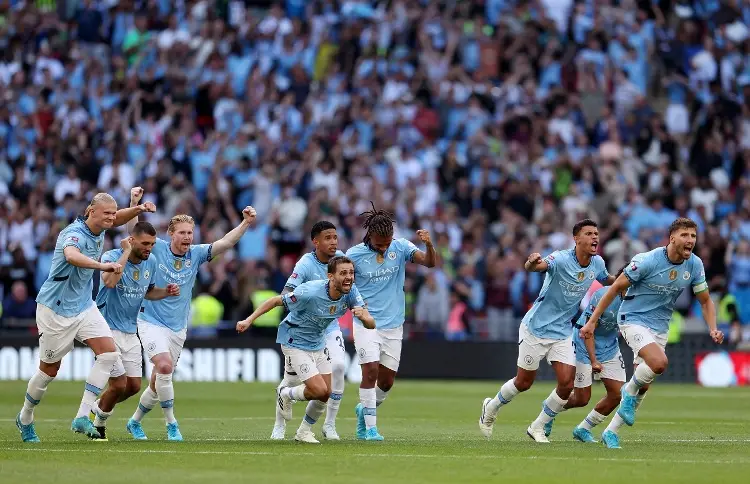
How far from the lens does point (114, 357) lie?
1587cm

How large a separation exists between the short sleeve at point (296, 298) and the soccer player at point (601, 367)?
3.12 metres

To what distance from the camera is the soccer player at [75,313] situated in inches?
613

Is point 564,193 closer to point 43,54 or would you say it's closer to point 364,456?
point 43,54

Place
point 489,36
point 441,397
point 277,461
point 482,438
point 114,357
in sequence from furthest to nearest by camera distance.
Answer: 1. point 489,36
2. point 441,397
3. point 482,438
4. point 114,357
5. point 277,461

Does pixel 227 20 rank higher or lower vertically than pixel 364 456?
higher

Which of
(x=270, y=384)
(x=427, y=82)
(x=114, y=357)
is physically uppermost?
(x=427, y=82)

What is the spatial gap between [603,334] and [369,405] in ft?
8.91

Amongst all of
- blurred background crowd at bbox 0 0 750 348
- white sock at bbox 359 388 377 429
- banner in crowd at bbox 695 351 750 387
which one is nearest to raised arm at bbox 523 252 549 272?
white sock at bbox 359 388 377 429

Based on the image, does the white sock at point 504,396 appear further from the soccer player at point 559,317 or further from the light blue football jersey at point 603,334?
the light blue football jersey at point 603,334

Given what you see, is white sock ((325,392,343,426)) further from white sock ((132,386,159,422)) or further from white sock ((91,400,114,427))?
white sock ((91,400,114,427))

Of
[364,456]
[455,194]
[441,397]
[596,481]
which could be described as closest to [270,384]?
[441,397]

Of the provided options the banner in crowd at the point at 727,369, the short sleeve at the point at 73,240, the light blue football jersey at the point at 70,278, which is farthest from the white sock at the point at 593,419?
the banner in crowd at the point at 727,369

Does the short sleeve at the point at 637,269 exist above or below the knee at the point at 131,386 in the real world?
A: above

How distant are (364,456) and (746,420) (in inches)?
328
